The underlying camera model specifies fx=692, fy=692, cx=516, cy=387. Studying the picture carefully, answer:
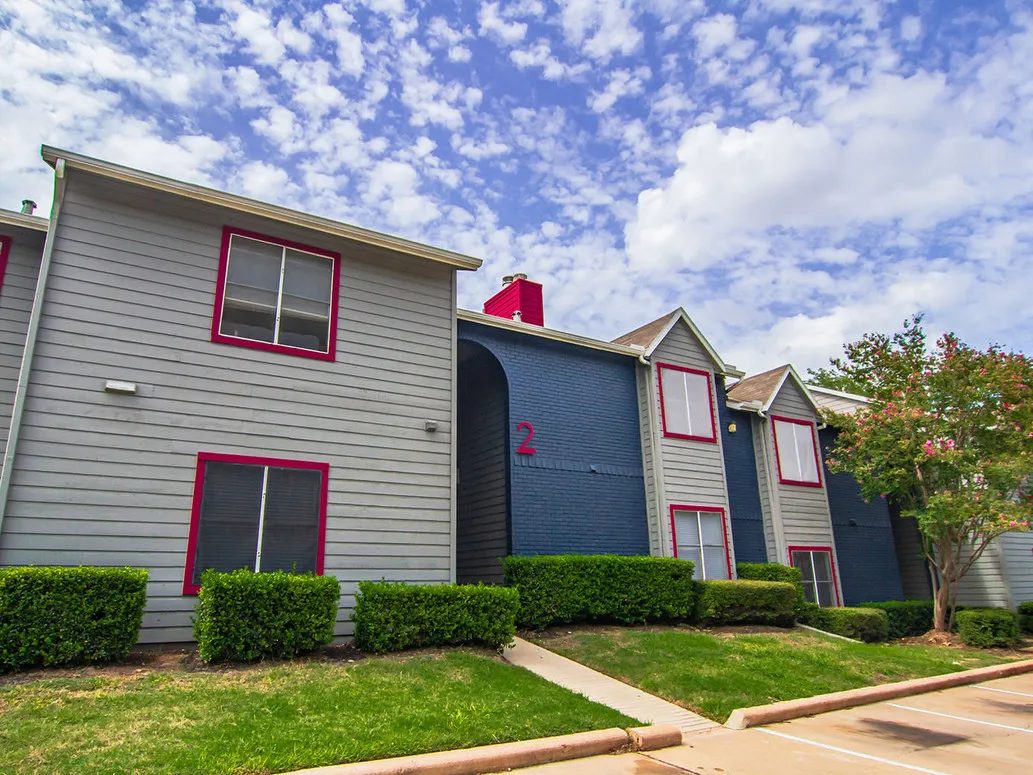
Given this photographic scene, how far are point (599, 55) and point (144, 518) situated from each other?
35.8 feet

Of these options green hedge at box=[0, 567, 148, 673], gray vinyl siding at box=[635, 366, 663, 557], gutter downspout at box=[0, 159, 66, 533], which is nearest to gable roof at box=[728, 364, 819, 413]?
gray vinyl siding at box=[635, 366, 663, 557]

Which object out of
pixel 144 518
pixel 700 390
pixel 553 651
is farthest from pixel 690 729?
pixel 700 390

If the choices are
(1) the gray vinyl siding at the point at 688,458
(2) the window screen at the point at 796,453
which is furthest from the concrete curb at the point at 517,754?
(2) the window screen at the point at 796,453

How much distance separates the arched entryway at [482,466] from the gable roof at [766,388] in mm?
6662

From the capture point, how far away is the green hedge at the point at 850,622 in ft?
48.9

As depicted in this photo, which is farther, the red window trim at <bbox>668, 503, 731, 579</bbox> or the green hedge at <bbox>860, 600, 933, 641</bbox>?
the green hedge at <bbox>860, 600, 933, 641</bbox>

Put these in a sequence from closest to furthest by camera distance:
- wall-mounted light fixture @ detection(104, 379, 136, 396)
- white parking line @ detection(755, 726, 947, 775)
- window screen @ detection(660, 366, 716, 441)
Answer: white parking line @ detection(755, 726, 947, 775) < wall-mounted light fixture @ detection(104, 379, 136, 396) < window screen @ detection(660, 366, 716, 441)

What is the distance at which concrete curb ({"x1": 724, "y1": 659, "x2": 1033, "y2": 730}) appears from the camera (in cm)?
798

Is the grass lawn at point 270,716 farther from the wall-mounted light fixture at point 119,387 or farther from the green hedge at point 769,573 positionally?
the green hedge at point 769,573

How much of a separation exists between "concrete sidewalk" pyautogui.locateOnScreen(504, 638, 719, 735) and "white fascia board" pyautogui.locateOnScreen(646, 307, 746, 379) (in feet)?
26.1

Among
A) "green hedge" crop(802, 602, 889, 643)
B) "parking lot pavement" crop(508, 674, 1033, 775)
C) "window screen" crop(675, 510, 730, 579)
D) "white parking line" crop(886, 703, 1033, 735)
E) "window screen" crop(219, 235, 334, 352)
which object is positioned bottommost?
"white parking line" crop(886, 703, 1033, 735)

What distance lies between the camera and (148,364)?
946 cm

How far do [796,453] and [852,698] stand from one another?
9.99m

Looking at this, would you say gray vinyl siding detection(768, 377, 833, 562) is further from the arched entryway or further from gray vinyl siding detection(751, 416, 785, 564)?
the arched entryway
